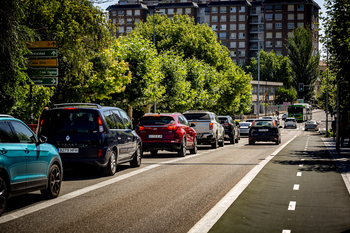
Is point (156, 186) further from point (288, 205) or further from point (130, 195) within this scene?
point (288, 205)

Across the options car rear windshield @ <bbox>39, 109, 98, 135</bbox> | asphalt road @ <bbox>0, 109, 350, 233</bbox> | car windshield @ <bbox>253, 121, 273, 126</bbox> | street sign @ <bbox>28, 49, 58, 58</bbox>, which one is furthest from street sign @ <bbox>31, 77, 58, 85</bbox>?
car windshield @ <bbox>253, 121, 273, 126</bbox>

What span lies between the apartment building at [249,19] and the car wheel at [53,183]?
13689 cm

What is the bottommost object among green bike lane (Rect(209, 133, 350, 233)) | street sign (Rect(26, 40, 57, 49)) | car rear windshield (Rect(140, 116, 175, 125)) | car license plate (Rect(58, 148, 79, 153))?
green bike lane (Rect(209, 133, 350, 233))

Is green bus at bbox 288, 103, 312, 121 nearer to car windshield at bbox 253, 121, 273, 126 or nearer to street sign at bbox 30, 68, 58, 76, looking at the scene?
car windshield at bbox 253, 121, 273, 126

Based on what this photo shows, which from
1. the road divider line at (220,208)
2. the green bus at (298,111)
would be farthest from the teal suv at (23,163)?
the green bus at (298,111)

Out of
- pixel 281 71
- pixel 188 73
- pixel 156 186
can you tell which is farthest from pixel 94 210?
pixel 281 71

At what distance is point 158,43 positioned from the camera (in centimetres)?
5638

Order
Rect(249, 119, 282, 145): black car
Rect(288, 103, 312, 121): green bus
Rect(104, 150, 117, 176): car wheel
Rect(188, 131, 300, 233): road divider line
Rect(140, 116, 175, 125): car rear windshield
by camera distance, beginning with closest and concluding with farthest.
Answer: Rect(188, 131, 300, 233): road divider line, Rect(104, 150, 117, 176): car wheel, Rect(140, 116, 175, 125): car rear windshield, Rect(249, 119, 282, 145): black car, Rect(288, 103, 312, 121): green bus

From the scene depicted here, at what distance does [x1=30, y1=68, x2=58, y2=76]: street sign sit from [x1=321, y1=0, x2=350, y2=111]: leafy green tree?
11170mm

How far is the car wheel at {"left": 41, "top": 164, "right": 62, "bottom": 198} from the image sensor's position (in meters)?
9.13

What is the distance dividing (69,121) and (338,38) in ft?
43.8

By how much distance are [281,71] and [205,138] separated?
114 meters

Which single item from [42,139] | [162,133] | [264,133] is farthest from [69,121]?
[264,133]

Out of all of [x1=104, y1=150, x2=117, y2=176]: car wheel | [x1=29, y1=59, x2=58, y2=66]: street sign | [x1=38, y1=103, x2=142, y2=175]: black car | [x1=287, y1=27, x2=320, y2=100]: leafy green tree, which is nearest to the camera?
[x1=38, y1=103, x2=142, y2=175]: black car
